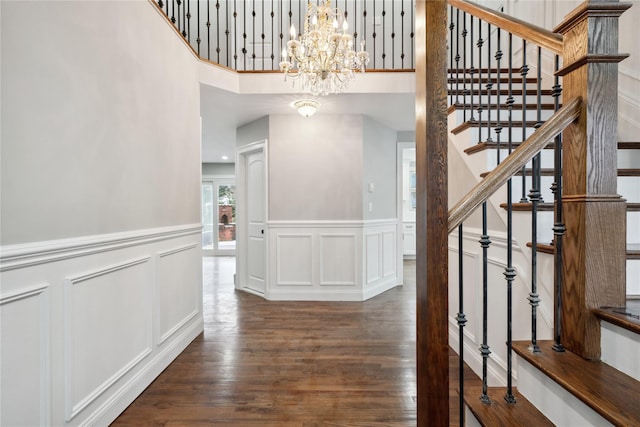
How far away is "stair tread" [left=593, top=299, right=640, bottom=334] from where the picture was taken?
998 millimetres

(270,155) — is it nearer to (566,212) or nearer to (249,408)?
(249,408)

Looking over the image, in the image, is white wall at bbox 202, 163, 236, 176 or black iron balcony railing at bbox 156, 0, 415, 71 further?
white wall at bbox 202, 163, 236, 176

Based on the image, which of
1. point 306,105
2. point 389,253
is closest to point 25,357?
point 306,105

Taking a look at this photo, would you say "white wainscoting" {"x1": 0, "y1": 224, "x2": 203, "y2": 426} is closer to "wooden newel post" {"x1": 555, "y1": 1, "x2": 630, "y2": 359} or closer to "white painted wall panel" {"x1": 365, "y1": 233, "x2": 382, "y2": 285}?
"wooden newel post" {"x1": 555, "y1": 1, "x2": 630, "y2": 359}

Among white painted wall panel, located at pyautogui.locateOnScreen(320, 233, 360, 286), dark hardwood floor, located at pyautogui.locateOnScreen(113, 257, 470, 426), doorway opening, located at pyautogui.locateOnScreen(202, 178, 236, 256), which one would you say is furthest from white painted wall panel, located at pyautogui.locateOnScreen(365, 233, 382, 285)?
doorway opening, located at pyautogui.locateOnScreen(202, 178, 236, 256)

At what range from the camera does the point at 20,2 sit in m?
1.29

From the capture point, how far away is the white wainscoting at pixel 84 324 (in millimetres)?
1271

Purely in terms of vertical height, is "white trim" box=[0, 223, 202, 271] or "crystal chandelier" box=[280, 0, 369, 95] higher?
"crystal chandelier" box=[280, 0, 369, 95]

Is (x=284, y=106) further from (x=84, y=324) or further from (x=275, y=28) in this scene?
(x=84, y=324)

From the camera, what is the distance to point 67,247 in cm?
148

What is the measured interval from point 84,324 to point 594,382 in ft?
6.92

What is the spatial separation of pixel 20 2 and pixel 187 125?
5.11 feet

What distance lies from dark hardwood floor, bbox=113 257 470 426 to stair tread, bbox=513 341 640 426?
919 mm

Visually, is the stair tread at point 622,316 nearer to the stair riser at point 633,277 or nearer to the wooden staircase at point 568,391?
the wooden staircase at point 568,391
